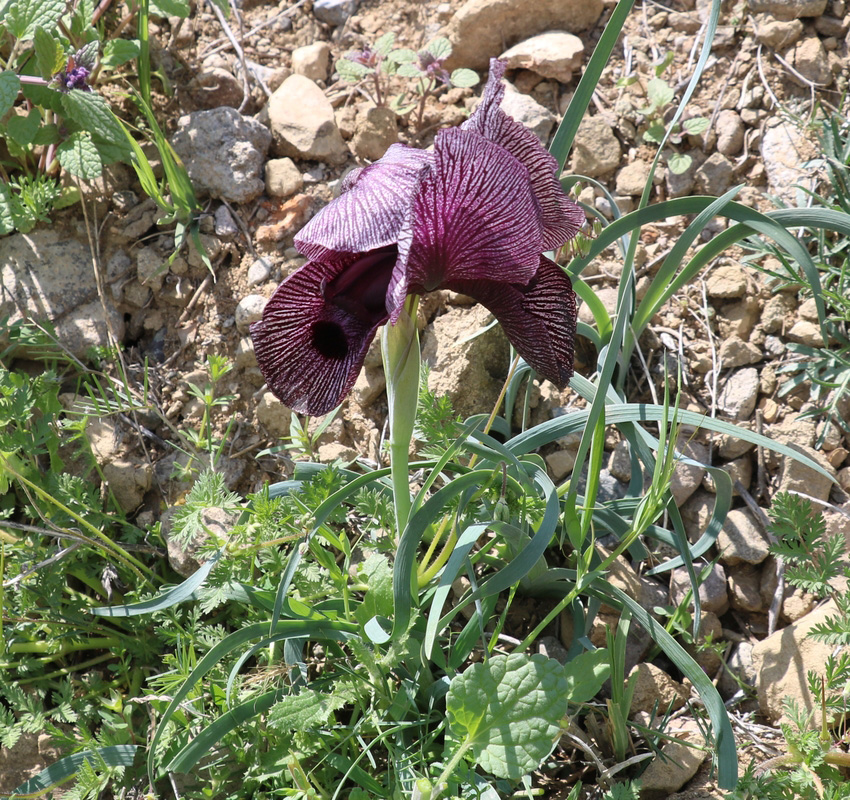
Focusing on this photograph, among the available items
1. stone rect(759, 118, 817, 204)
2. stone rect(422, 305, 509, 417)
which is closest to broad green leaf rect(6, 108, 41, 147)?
stone rect(422, 305, 509, 417)

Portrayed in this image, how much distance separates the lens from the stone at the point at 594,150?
2.15 m

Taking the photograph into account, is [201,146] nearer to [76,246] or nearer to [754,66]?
[76,246]

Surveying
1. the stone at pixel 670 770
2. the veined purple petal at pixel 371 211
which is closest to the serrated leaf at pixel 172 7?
the veined purple petal at pixel 371 211

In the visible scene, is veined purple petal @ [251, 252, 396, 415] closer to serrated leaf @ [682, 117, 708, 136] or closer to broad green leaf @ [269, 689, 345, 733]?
broad green leaf @ [269, 689, 345, 733]

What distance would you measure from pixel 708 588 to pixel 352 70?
1775 mm

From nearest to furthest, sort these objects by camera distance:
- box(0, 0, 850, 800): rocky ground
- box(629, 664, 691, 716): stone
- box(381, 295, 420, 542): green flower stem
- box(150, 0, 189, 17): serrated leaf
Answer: box(381, 295, 420, 542): green flower stem < box(629, 664, 691, 716): stone < box(0, 0, 850, 800): rocky ground < box(150, 0, 189, 17): serrated leaf

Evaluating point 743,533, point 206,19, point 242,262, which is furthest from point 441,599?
point 206,19

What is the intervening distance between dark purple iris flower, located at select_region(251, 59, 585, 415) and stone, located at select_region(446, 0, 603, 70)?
48.7 inches

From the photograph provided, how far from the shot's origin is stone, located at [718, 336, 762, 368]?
75.7 inches

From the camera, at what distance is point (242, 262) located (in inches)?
86.7

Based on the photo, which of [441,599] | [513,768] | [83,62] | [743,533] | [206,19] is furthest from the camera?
[206,19]

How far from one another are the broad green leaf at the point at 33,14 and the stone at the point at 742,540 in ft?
7.08

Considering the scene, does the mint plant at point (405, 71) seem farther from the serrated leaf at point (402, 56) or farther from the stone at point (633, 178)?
the stone at point (633, 178)

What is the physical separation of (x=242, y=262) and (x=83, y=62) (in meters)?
0.68
